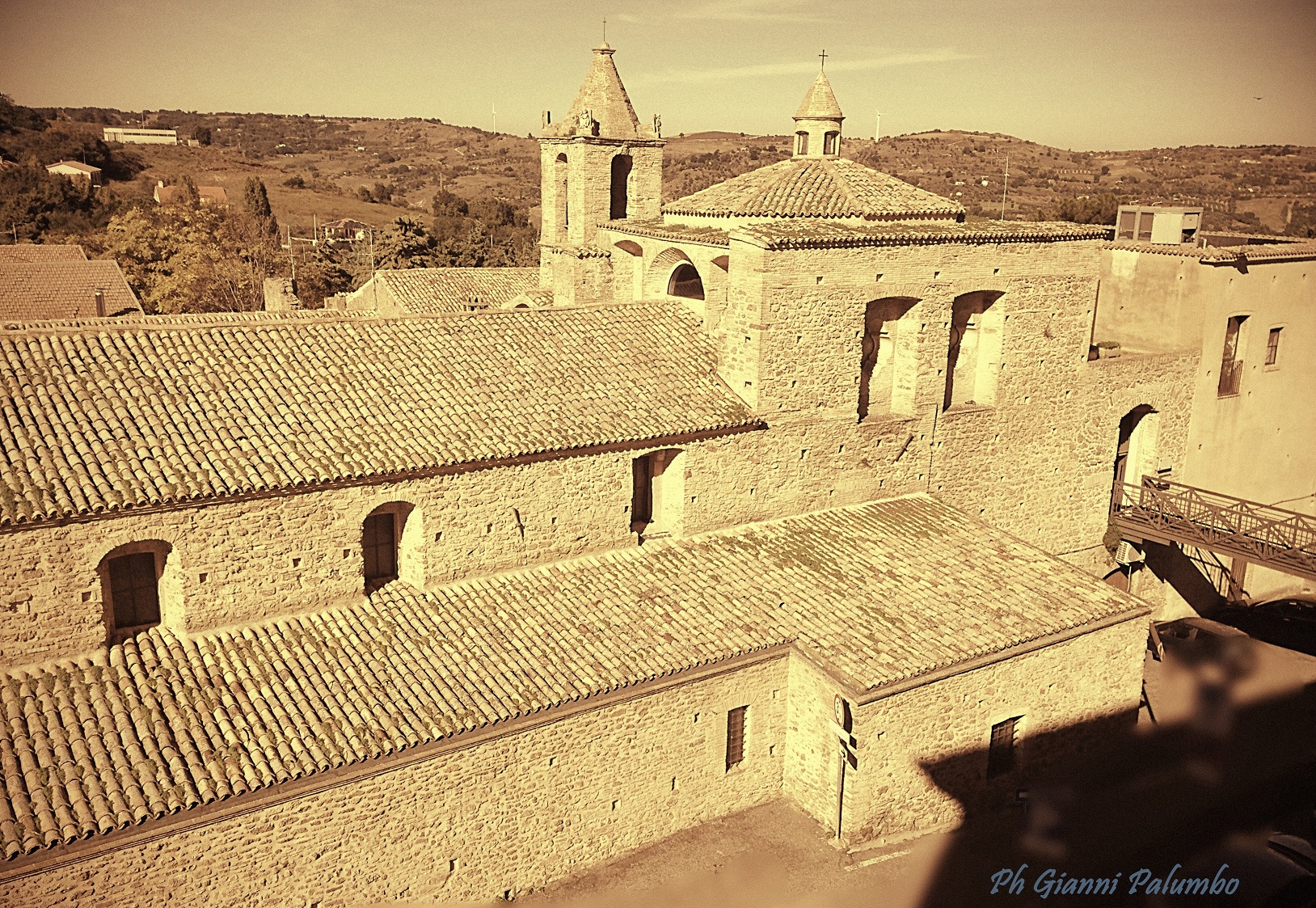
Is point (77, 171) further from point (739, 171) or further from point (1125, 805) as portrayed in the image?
point (1125, 805)

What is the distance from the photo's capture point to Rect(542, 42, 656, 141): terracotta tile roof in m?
20.6

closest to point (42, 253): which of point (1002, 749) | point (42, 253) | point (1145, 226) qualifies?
point (42, 253)

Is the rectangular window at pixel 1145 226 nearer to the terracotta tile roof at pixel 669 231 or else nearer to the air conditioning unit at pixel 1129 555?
the air conditioning unit at pixel 1129 555

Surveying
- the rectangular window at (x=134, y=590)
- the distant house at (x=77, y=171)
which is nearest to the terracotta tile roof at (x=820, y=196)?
the rectangular window at (x=134, y=590)

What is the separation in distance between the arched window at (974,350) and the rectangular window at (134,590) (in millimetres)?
11874

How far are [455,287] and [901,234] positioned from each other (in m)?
16.3

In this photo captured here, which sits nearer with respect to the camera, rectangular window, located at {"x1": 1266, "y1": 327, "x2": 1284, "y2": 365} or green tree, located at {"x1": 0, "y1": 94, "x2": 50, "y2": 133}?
rectangular window, located at {"x1": 1266, "y1": 327, "x2": 1284, "y2": 365}

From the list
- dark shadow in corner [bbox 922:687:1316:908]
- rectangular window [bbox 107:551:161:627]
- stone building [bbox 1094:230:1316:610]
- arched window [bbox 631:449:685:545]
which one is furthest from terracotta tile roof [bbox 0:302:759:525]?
stone building [bbox 1094:230:1316:610]

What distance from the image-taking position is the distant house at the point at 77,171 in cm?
6412

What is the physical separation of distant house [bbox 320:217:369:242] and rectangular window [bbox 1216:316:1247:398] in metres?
44.0

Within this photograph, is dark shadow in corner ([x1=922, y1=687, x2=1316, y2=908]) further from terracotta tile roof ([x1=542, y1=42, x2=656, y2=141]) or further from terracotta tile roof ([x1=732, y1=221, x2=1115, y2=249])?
terracotta tile roof ([x1=542, y1=42, x2=656, y2=141])

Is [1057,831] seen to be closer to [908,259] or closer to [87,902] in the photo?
[908,259]

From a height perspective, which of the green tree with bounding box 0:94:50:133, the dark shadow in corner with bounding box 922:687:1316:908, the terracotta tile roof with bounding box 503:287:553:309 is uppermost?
the green tree with bounding box 0:94:50:133

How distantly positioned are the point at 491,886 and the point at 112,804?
4.19m
